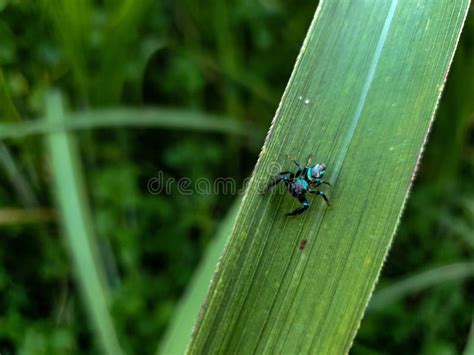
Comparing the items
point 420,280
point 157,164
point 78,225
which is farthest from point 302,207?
point 157,164

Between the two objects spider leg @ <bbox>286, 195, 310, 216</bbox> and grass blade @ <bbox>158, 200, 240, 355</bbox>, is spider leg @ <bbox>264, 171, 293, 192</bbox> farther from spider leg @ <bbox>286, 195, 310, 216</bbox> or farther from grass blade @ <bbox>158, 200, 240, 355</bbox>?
grass blade @ <bbox>158, 200, 240, 355</bbox>

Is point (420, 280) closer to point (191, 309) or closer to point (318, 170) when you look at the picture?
point (318, 170)

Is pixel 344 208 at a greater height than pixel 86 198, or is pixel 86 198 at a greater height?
pixel 344 208

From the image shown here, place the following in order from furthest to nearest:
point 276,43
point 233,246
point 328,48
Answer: point 276,43 < point 328,48 < point 233,246

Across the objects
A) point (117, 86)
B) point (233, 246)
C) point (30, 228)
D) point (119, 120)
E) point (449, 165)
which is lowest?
point (30, 228)

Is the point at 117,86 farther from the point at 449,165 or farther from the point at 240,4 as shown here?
the point at 449,165

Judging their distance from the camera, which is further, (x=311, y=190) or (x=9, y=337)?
(x=9, y=337)

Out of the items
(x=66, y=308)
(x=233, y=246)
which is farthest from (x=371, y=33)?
(x=66, y=308)

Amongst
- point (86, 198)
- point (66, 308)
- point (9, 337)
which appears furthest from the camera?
point (86, 198)
